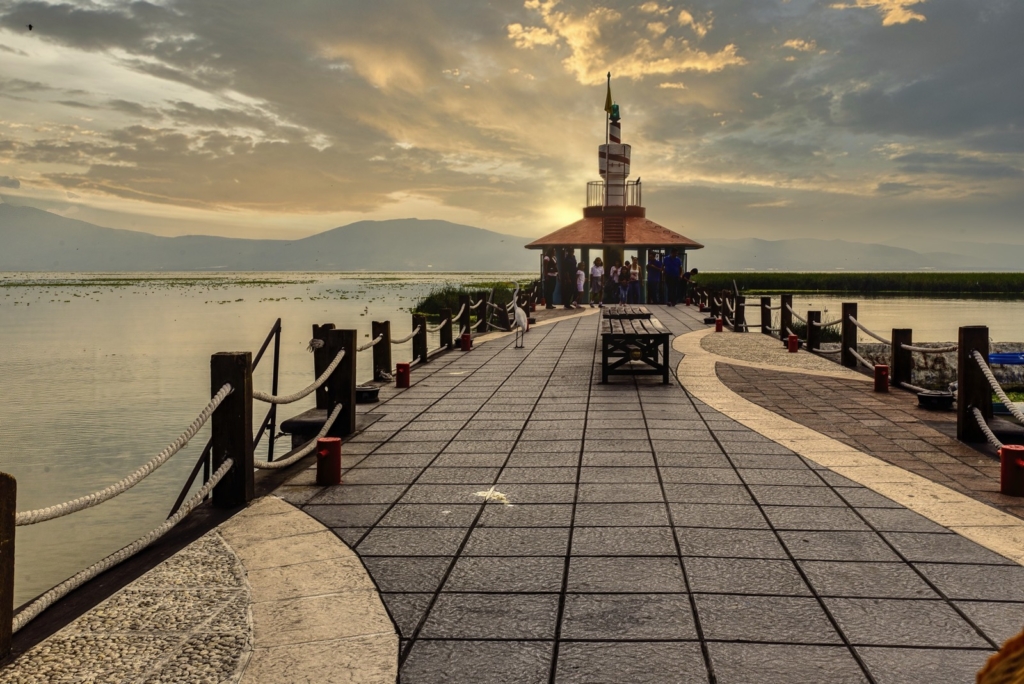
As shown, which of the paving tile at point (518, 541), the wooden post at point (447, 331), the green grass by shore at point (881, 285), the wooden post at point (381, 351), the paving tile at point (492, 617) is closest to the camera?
Result: the paving tile at point (492, 617)

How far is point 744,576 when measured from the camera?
384 cm

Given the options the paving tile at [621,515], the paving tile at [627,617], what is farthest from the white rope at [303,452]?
the paving tile at [627,617]

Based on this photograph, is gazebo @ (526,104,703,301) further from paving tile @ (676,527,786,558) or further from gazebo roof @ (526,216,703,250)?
paving tile @ (676,527,786,558)

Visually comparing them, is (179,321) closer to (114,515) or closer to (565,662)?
(114,515)

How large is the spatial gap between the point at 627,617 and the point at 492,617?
1.99ft

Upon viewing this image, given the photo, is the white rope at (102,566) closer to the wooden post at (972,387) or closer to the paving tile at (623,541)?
the paving tile at (623,541)

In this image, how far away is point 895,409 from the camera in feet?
28.4

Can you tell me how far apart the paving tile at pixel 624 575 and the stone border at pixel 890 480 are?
6.31ft

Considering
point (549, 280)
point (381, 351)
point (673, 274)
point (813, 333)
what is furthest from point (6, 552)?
point (673, 274)

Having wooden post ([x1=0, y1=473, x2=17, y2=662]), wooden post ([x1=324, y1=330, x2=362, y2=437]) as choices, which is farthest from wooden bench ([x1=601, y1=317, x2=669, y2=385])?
wooden post ([x1=0, y1=473, x2=17, y2=662])

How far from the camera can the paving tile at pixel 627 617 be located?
322 cm

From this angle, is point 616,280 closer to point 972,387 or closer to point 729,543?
point 972,387

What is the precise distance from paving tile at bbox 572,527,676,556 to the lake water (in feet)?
19.7

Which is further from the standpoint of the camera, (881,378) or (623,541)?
(881,378)
